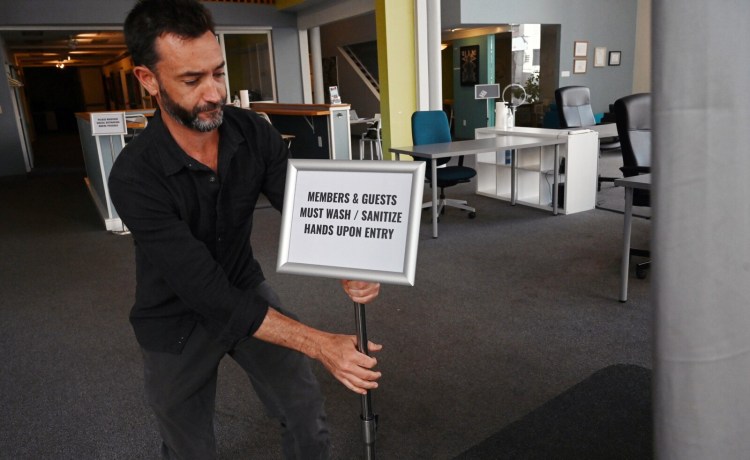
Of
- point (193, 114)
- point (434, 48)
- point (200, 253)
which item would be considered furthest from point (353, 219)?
point (434, 48)

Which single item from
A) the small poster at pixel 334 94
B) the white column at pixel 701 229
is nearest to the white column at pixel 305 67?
the small poster at pixel 334 94

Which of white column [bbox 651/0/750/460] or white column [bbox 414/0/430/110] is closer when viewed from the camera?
white column [bbox 651/0/750/460]

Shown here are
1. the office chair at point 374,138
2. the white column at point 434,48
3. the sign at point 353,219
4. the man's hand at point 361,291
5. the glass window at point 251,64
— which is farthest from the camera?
the glass window at point 251,64

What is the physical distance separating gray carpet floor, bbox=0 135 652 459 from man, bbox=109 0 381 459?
25.8 inches

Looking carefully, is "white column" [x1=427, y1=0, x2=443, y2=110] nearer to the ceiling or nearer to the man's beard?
the ceiling

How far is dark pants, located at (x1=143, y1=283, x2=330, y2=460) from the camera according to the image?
1.45 metres

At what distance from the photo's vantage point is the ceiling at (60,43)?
10828mm

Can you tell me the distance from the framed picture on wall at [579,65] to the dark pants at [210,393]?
9.92 m

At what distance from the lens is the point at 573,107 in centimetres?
657

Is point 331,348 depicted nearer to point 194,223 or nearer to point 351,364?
point 351,364

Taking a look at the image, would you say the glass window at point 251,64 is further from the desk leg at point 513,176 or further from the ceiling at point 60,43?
the desk leg at point 513,176

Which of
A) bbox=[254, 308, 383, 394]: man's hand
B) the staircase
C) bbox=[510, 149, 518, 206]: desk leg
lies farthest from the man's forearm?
the staircase

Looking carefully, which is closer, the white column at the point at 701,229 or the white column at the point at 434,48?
the white column at the point at 701,229

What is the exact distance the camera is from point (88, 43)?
13.3 meters
